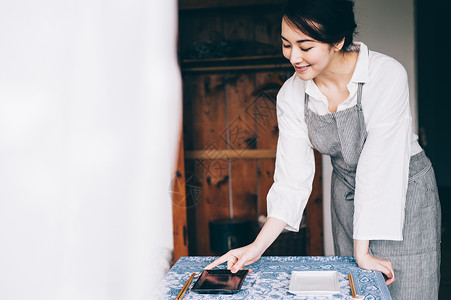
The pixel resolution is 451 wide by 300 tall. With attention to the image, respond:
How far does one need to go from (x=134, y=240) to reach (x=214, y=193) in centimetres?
108

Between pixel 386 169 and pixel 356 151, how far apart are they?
19 centimetres

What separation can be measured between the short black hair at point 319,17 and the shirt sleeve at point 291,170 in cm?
31

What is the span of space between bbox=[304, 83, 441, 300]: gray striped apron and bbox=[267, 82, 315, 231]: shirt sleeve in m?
0.04

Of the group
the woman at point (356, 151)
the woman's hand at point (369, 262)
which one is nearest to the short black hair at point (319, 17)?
the woman at point (356, 151)

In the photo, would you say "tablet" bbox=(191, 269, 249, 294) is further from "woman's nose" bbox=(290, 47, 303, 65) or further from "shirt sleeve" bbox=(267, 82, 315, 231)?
"woman's nose" bbox=(290, 47, 303, 65)

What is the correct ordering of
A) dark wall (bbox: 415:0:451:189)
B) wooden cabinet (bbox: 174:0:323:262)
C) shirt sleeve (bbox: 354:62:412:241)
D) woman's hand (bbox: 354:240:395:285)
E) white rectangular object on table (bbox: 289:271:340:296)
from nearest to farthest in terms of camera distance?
1. white rectangular object on table (bbox: 289:271:340:296)
2. woman's hand (bbox: 354:240:395:285)
3. shirt sleeve (bbox: 354:62:412:241)
4. wooden cabinet (bbox: 174:0:323:262)
5. dark wall (bbox: 415:0:451:189)

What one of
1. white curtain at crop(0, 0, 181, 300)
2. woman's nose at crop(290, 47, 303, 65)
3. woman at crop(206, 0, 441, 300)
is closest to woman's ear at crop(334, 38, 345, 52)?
woman at crop(206, 0, 441, 300)

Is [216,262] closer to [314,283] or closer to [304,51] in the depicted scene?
[314,283]

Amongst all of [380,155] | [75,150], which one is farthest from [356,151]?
[75,150]

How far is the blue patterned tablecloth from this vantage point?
113 cm

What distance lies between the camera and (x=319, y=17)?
1.32m

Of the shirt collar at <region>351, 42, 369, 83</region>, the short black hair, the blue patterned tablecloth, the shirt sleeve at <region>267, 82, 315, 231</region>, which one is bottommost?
the blue patterned tablecloth

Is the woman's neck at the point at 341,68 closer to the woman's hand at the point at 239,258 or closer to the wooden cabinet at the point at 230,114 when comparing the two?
the woman's hand at the point at 239,258

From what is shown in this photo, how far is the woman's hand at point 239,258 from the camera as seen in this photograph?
1.32 meters
